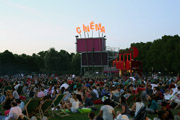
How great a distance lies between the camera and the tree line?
71856mm

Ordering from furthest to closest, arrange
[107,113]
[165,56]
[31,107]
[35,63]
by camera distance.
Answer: [35,63] → [165,56] → [31,107] → [107,113]

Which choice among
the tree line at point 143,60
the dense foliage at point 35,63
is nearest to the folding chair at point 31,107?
the tree line at point 143,60

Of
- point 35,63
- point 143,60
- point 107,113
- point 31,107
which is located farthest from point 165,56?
point 107,113

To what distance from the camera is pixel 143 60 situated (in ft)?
297

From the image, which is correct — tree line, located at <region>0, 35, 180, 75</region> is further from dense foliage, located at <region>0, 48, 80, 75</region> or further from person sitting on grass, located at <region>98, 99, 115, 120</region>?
person sitting on grass, located at <region>98, 99, 115, 120</region>

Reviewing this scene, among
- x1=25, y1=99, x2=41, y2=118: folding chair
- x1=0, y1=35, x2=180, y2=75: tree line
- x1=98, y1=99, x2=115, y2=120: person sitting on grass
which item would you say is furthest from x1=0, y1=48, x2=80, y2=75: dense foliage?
x1=98, y1=99, x2=115, y2=120: person sitting on grass

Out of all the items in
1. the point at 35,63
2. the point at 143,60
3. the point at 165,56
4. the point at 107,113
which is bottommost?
the point at 107,113

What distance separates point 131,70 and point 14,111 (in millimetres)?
52387

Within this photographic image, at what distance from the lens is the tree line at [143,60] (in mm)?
71856

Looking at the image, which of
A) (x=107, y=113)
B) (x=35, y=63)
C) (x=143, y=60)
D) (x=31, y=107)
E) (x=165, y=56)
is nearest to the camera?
(x=107, y=113)

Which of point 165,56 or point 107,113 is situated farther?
point 165,56

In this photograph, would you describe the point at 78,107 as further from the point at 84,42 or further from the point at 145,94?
the point at 84,42

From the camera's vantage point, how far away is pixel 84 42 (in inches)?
2539

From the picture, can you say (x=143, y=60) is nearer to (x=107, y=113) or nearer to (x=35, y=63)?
(x=35, y=63)
